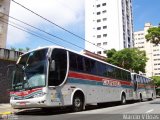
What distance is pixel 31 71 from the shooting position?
13.4 metres

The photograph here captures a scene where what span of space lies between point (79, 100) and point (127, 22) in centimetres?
8420

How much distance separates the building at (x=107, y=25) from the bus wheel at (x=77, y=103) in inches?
2741

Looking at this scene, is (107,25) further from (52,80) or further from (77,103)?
(52,80)

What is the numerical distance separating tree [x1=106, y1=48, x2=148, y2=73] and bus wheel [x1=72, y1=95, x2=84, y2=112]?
98.6ft

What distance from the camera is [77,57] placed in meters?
15.8

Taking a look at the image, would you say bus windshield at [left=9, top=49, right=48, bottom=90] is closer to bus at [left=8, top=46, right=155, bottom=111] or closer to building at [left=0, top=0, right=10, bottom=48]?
bus at [left=8, top=46, right=155, bottom=111]

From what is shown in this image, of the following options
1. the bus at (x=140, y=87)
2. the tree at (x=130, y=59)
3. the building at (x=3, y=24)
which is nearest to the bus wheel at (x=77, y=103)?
the bus at (x=140, y=87)

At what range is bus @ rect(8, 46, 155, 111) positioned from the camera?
13.0 metres

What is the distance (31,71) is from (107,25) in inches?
3060

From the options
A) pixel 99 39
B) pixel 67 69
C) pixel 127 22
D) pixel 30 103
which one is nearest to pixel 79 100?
pixel 67 69

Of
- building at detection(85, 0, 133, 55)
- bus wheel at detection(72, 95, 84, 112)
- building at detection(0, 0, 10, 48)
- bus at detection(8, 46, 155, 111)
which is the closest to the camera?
bus at detection(8, 46, 155, 111)

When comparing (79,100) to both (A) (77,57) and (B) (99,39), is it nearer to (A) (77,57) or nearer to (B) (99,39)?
(A) (77,57)

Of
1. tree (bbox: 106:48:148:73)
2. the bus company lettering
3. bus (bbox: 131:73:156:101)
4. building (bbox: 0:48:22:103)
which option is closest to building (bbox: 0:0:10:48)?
tree (bbox: 106:48:148:73)

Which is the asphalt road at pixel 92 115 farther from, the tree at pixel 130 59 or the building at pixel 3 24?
the building at pixel 3 24
